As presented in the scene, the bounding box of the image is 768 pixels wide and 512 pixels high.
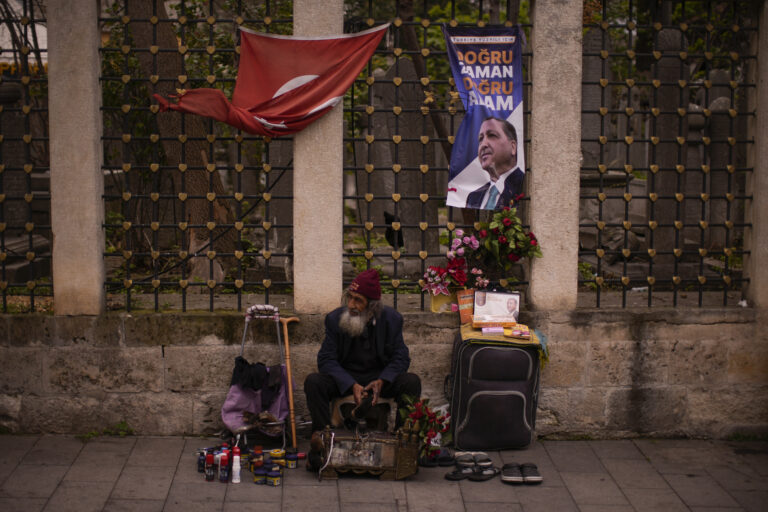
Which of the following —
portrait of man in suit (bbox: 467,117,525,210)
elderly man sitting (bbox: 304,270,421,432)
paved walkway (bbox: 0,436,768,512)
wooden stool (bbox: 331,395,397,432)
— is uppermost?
portrait of man in suit (bbox: 467,117,525,210)

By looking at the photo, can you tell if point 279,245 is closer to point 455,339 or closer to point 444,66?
point 455,339

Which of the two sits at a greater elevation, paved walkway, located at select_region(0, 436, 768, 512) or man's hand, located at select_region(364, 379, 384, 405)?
man's hand, located at select_region(364, 379, 384, 405)

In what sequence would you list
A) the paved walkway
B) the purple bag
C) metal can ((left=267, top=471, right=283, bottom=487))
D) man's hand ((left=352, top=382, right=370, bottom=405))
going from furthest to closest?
→ the purple bag, man's hand ((left=352, top=382, right=370, bottom=405)), metal can ((left=267, top=471, right=283, bottom=487)), the paved walkway

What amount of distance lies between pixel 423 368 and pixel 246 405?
1558 mm

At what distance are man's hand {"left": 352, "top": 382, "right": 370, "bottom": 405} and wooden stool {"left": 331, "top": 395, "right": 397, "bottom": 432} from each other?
15 cm

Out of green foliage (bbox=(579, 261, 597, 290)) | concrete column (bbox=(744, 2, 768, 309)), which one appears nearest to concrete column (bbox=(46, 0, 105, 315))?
green foliage (bbox=(579, 261, 597, 290))

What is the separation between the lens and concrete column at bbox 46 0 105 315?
23.9ft

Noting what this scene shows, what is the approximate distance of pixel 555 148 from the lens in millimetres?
7477

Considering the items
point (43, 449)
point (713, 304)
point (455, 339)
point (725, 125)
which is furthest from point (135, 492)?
point (725, 125)

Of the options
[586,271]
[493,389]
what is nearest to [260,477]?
[493,389]

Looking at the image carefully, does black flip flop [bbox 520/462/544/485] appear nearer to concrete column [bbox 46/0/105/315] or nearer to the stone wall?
the stone wall

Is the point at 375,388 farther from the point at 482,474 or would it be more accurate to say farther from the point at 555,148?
the point at 555,148

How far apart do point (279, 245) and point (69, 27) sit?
324 cm

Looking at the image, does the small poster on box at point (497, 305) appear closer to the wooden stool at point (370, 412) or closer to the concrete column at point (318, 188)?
the wooden stool at point (370, 412)
